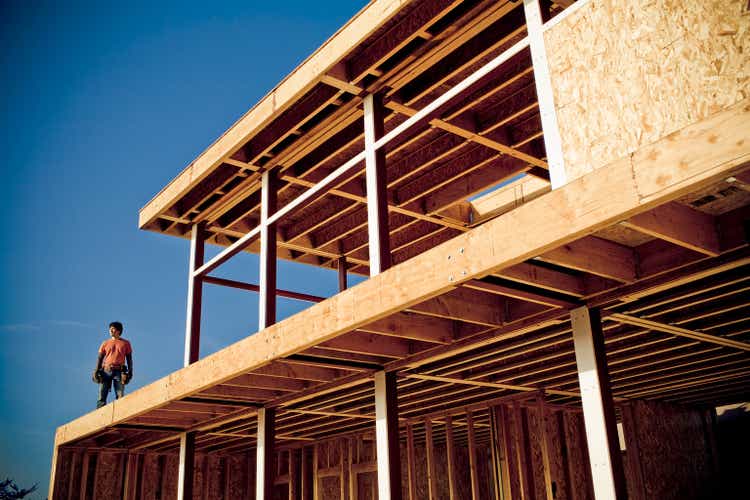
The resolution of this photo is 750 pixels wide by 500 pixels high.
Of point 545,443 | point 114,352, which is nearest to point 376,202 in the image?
point 545,443

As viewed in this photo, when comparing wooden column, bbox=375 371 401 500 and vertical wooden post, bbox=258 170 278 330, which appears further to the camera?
vertical wooden post, bbox=258 170 278 330

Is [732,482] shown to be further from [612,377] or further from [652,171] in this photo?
[652,171]

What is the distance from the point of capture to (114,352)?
1386cm

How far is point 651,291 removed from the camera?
6457 mm

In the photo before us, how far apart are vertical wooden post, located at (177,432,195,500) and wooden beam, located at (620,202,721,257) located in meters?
9.06

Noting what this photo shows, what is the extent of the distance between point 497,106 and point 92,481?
1088 cm

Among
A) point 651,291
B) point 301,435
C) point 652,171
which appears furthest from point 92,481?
point 652,171

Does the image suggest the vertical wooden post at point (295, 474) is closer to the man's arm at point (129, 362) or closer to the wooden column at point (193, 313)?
the man's arm at point (129, 362)

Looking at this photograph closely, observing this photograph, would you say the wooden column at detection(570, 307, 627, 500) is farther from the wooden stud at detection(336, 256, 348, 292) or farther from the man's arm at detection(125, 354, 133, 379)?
the man's arm at detection(125, 354, 133, 379)

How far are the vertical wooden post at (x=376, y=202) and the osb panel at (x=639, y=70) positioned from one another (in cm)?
258

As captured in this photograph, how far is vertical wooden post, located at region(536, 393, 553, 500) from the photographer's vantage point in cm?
1132

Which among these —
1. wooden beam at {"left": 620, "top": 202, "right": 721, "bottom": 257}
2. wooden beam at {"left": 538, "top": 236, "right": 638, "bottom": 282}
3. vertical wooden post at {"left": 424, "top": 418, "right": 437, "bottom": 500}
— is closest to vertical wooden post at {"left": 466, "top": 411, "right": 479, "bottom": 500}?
vertical wooden post at {"left": 424, "top": 418, "right": 437, "bottom": 500}

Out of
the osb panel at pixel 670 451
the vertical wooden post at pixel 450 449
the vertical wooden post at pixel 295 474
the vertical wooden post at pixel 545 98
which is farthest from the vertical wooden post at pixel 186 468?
the vertical wooden post at pixel 545 98

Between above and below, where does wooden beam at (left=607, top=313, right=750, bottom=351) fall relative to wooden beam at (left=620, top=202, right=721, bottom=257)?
below
